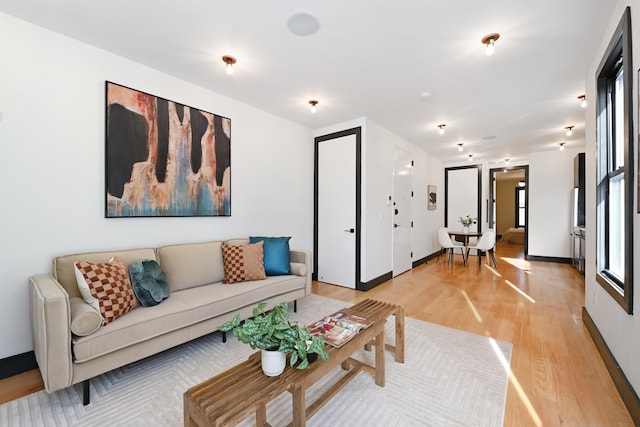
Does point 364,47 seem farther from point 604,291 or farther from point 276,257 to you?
point 604,291

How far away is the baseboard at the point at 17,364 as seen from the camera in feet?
6.39

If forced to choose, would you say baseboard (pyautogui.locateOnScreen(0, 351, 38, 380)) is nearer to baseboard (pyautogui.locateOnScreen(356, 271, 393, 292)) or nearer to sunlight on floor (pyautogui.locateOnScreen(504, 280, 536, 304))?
baseboard (pyautogui.locateOnScreen(356, 271, 393, 292))

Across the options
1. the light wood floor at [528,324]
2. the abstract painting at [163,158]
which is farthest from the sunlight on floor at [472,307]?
the abstract painting at [163,158]

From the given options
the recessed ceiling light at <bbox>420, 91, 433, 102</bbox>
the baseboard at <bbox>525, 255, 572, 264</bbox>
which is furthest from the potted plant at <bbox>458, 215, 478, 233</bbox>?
the recessed ceiling light at <bbox>420, 91, 433, 102</bbox>

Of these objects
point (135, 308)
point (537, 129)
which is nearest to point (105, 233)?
point (135, 308)

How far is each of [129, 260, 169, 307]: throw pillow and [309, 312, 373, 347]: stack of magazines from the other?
4.27ft

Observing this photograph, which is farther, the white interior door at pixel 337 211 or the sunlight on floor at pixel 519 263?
the sunlight on floor at pixel 519 263

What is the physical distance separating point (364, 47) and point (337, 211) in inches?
96.3

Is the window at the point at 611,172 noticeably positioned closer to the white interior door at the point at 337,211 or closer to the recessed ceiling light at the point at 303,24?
the recessed ceiling light at the point at 303,24

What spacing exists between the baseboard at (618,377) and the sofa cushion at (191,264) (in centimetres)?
317

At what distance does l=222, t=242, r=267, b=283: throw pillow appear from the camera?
9.40 ft

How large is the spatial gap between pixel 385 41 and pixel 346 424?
275 cm

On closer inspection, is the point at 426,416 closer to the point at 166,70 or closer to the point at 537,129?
the point at 166,70

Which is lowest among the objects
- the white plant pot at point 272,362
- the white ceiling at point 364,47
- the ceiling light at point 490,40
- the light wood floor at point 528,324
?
the light wood floor at point 528,324
